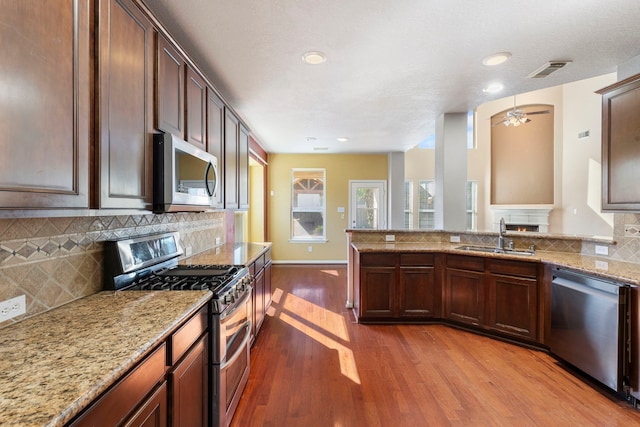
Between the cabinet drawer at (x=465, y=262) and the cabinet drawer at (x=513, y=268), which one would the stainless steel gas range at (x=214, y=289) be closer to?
the cabinet drawer at (x=465, y=262)

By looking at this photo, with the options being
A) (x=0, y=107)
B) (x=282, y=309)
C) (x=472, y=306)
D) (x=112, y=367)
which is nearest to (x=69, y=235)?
(x=0, y=107)

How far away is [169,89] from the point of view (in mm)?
1749

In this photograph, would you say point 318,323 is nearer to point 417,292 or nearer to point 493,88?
point 417,292

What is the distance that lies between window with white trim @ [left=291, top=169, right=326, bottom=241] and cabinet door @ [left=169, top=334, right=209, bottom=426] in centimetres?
525

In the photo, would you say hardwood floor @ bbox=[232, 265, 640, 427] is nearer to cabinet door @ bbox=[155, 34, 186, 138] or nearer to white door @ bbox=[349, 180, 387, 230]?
cabinet door @ bbox=[155, 34, 186, 138]

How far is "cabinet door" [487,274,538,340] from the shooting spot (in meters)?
2.69

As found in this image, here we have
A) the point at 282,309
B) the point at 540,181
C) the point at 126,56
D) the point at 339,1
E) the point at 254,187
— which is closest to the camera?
the point at 126,56

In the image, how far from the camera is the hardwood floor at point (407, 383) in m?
1.85

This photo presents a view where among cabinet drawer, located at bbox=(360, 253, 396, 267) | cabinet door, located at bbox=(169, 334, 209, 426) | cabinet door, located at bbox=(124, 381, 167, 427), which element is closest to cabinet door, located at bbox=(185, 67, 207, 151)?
cabinet door, located at bbox=(169, 334, 209, 426)

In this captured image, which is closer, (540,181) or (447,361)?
(447,361)

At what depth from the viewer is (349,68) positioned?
101 inches

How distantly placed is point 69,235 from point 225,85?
206 cm

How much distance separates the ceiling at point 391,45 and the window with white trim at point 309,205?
3205 millimetres

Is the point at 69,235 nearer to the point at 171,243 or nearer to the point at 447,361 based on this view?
the point at 171,243
